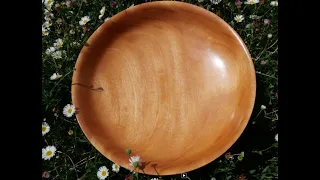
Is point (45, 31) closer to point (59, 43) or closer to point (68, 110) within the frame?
point (59, 43)

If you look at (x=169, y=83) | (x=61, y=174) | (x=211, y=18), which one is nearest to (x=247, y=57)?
(x=211, y=18)

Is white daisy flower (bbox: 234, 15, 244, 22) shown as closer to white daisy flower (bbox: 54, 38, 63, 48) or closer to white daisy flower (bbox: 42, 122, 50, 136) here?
white daisy flower (bbox: 54, 38, 63, 48)

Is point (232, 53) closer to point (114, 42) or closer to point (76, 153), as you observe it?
point (114, 42)

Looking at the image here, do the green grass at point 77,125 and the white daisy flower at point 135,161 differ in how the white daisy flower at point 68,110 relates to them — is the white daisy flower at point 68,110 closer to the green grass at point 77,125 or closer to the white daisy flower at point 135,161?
the green grass at point 77,125

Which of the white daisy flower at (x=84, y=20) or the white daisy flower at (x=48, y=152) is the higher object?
the white daisy flower at (x=84, y=20)

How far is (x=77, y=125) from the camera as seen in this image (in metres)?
1.32

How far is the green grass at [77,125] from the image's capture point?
1239 millimetres

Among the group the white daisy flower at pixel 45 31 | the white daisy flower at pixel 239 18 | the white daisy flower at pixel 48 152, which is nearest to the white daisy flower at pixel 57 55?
the white daisy flower at pixel 45 31

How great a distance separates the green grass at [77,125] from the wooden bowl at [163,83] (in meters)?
0.12

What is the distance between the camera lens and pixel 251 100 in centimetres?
109

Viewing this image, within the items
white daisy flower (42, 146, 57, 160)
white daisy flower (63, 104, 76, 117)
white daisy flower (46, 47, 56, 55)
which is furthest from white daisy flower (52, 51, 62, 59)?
white daisy flower (42, 146, 57, 160)

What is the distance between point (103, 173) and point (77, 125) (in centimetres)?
24

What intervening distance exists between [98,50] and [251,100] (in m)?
0.62

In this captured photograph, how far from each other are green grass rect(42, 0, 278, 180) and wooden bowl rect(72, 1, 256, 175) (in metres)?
0.12
